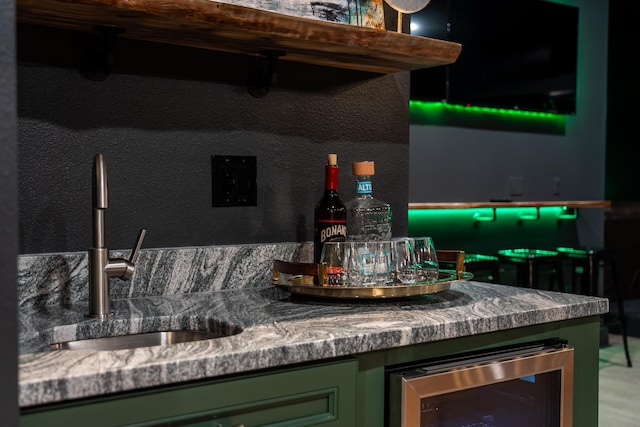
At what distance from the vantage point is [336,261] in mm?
1641

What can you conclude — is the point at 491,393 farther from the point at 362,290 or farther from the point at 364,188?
the point at 364,188

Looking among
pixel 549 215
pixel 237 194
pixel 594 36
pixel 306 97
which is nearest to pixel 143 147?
pixel 237 194

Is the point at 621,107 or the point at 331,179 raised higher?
the point at 621,107

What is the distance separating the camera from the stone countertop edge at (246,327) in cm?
103

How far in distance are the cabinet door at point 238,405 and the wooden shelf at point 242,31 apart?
0.72 m

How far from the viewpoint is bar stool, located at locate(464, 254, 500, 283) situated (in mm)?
3883

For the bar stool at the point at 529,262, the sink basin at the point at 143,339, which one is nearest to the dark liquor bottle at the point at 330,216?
the sink basin at the point at 143,339

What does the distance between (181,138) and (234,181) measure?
18cm

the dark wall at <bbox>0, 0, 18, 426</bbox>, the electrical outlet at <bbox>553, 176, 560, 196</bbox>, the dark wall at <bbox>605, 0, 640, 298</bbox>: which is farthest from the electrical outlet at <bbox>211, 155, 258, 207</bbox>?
the dark wall at <bbox>605, 0, 640, 298</bbox>

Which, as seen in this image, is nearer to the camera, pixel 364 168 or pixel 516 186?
pixel 364 168

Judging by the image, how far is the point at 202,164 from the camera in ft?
5.84

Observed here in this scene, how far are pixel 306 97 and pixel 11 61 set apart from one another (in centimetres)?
112

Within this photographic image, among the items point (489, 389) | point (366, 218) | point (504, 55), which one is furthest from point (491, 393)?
point (504, 55)

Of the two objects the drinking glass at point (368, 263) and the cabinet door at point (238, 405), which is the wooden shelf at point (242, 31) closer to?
the drinking glass at point (368, 263)
